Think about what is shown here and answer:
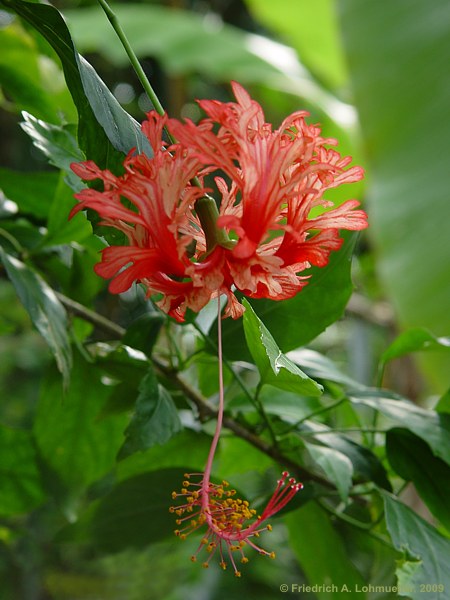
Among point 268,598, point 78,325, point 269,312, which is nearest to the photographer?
point 269,312

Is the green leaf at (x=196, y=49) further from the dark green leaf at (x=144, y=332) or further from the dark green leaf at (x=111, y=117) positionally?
the dark green leaf at (x=111, y=117)

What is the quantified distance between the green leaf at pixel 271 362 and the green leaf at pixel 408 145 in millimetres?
544

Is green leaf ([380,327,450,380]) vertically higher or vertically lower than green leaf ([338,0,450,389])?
lower

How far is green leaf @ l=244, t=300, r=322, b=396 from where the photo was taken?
401mm

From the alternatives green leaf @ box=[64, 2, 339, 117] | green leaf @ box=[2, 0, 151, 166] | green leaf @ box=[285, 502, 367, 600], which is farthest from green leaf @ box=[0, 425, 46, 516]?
green leaf @ box=[64, 2, 339, 117]

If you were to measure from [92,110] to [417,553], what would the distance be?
1.15 feet

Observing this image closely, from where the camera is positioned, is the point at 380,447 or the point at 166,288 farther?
the point at 380,447

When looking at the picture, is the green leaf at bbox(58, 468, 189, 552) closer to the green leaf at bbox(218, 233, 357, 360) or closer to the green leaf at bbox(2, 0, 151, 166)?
the green leaf at bbox(218, 233, 357, 360)

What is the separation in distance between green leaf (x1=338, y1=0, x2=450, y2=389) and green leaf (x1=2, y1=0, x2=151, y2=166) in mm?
638

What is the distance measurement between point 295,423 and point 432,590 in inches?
6.3

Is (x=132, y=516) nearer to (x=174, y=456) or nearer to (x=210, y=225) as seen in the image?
(x=174, y=456)

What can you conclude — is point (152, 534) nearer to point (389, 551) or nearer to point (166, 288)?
point (389, 551)

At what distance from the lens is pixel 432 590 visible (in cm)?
49

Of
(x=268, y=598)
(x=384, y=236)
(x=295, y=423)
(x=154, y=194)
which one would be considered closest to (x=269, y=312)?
(x=295, y=423)
